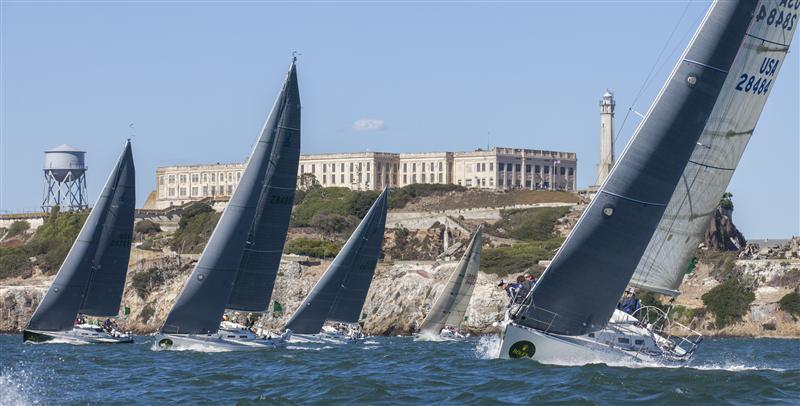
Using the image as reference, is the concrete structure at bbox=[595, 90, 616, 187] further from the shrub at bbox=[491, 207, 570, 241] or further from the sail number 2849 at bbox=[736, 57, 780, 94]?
the sail number 2849 at bbox=[736, 57, 780, 94]

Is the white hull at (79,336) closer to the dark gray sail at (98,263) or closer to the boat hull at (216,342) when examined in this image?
the dark gray sail at (98,263)

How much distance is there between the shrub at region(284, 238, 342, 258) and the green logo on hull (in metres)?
70.7

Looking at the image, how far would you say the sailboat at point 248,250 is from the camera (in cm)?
4912

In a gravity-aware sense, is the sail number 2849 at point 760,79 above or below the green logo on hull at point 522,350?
above

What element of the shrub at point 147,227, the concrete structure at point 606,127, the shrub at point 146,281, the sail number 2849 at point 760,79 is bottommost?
the shrub at point 146,281

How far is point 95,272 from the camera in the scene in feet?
192

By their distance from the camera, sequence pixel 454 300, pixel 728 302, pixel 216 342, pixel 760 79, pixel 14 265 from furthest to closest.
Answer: pixel 14 265
pixel 728 302
pixel 454 300
pixel 216 342
pixel 760 79

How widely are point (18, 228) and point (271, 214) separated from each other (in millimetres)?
107685

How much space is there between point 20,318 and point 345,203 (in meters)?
40.2

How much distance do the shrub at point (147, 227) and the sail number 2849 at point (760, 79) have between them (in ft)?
351

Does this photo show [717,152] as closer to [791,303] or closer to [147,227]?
[791,303]

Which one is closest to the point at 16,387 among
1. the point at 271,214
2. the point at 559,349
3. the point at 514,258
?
the point at 559,349

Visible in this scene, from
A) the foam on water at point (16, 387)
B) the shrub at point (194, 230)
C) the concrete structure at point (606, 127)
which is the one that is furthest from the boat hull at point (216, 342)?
the concrete structure at point (606, 127)

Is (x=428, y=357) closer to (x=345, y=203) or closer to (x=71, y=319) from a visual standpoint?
(x=71, y=319)
